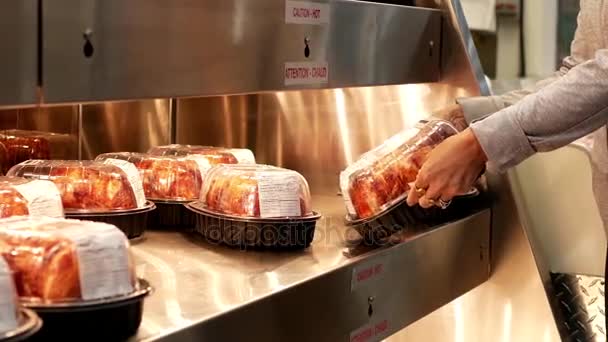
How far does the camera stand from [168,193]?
5.74 ft

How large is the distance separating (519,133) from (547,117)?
58 millimetres

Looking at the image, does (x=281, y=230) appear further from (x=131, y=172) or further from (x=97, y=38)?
(x=97, y=38)

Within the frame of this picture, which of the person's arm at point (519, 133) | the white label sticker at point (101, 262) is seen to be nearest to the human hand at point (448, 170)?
the person's arm at point (519, 133)

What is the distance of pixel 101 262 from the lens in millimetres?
1021

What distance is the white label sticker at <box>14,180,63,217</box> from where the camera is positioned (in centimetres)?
135

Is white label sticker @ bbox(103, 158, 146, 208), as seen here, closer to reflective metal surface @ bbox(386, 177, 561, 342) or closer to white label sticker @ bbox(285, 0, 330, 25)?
white label sticker @ bbox(285, 0, 330, 25)

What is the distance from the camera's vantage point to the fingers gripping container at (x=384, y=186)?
163cm

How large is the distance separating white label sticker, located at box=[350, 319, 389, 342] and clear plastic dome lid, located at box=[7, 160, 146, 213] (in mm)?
422

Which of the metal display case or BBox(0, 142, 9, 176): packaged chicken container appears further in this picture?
BBox(0, 142, 9, 176): packaged chicken container

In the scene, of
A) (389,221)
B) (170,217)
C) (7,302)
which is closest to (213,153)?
(170,217)

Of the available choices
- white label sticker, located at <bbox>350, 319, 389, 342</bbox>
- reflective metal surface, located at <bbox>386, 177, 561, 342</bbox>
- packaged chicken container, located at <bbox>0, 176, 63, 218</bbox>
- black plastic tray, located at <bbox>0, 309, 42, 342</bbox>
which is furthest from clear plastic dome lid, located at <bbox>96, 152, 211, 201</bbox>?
black plastic tray, located at <bbox>0, 309, 42, 342</bbox>

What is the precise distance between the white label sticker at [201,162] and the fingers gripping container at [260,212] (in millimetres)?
180

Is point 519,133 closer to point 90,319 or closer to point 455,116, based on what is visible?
point 455,116

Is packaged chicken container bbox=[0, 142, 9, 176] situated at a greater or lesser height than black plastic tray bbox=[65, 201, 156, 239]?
greater
